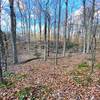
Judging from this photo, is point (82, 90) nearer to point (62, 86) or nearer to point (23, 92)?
point (62, 86)

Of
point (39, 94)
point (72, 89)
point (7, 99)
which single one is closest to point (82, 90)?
point (72, 89)

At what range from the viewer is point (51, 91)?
673cm

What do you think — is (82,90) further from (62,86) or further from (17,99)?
(17,99)

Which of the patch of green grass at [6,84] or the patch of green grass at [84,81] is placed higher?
the patch of green grass at [84,81]

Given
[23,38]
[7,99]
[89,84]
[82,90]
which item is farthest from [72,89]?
[23,38]

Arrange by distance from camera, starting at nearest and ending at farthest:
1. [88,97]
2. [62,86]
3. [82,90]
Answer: [88,97] → [82,90] → [62,86]

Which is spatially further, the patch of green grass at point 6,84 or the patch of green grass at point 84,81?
the patch of green grass at point 6,84

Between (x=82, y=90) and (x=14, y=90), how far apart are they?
7.78ft

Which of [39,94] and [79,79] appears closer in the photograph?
[39,94]

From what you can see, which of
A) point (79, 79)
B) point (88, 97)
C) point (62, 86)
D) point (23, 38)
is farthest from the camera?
point (23, 38)

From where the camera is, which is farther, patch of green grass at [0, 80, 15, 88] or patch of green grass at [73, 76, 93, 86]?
patch of green grass at [0, 80, 15, 88]

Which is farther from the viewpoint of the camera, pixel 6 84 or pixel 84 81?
pixel 6 84

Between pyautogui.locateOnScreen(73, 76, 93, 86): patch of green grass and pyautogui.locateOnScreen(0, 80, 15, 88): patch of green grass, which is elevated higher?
pyautogui.locateOnScreen(73, 76, 93, 86): patch of green grass

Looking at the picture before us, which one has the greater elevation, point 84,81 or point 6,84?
point 84,81
